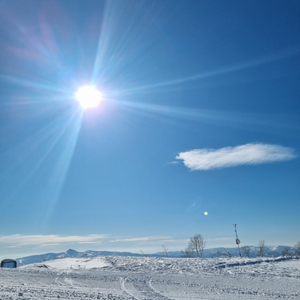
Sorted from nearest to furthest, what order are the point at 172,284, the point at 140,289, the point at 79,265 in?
the point at 140,289 < the point at 172,284 < the point at 79,265

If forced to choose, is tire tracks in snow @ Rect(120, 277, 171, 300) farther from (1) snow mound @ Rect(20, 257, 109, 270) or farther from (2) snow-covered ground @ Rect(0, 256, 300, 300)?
(1) snow mound @ Rect(20, 257, 109, 270)

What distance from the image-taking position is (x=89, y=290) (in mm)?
9508

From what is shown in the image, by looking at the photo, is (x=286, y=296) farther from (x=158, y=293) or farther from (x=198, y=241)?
(x=198, y=241)

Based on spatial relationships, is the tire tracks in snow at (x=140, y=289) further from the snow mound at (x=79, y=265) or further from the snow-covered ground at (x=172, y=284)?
the snow mound at (x=79, y=265)

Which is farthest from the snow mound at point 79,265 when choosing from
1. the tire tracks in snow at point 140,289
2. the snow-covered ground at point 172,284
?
the tire tracks in snow at point 140,289

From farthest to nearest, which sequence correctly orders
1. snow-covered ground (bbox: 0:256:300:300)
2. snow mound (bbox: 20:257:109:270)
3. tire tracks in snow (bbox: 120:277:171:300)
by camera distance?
snow mound (bbox: 20:257:109:270) → snow-covered ground (bbox: 0:256:300:300) → tire tracks in snow (bbox: 120:277:171:300)

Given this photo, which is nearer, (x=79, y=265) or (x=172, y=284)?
(x=172, y=284)

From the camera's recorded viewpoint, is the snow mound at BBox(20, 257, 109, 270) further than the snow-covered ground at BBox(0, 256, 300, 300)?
Yes

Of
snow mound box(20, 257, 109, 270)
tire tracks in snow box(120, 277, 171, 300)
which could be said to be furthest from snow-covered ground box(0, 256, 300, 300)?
snow mound box(20, 257, 109, 270)

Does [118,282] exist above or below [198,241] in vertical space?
below

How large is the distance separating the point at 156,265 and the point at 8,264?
50.2ft

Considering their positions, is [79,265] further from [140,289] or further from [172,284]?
[140,289]

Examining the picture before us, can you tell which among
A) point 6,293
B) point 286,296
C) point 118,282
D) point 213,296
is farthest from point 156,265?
point 6,293

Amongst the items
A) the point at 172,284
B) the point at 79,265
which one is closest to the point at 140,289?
the point at 172,284
